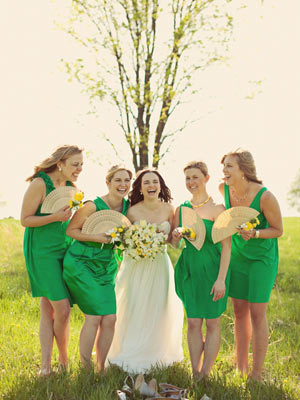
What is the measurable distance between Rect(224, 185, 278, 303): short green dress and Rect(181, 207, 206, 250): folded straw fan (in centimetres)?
45

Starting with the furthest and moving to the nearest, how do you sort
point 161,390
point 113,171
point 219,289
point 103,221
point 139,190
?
point 139,190, point 113,171, point 103,221, point 219,289, point 161,390

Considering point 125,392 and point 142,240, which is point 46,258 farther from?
point 125,392

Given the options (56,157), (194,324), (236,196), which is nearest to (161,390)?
(194,324)

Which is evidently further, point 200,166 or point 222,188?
point 222,188

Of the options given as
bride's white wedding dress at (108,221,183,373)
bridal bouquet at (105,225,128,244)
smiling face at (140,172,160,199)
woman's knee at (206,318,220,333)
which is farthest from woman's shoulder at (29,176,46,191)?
woman's knee at (206,318,220,333)

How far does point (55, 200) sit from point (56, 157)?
1.54 feet

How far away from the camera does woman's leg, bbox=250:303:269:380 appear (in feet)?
16.3

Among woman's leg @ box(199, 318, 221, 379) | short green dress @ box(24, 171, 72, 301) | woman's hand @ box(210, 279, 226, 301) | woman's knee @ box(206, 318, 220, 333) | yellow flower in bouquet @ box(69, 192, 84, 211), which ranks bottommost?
woman's leg @ box(199, 318, 221, 379)

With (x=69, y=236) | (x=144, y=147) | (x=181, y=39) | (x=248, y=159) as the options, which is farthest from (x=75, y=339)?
(x=181, y=39)

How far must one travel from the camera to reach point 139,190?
559 cm

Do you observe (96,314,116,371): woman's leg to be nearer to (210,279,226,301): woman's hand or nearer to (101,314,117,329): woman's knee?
(101,314,117,329): woman's knee

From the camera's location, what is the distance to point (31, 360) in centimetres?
594

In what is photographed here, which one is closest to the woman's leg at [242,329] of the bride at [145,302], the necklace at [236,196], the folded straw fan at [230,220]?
the bride at [145,302]

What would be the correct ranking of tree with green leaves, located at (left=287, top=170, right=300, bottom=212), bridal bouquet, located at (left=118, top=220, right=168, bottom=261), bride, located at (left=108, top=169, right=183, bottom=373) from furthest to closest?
tree with green leaves, located at (left=287, top=170, right=300, bottom=212) → bride, located at (left=108, top=169, right=183, bottom=373) → bridal bouquet, located at (left=118, top=220, right=168, bottom=261)
